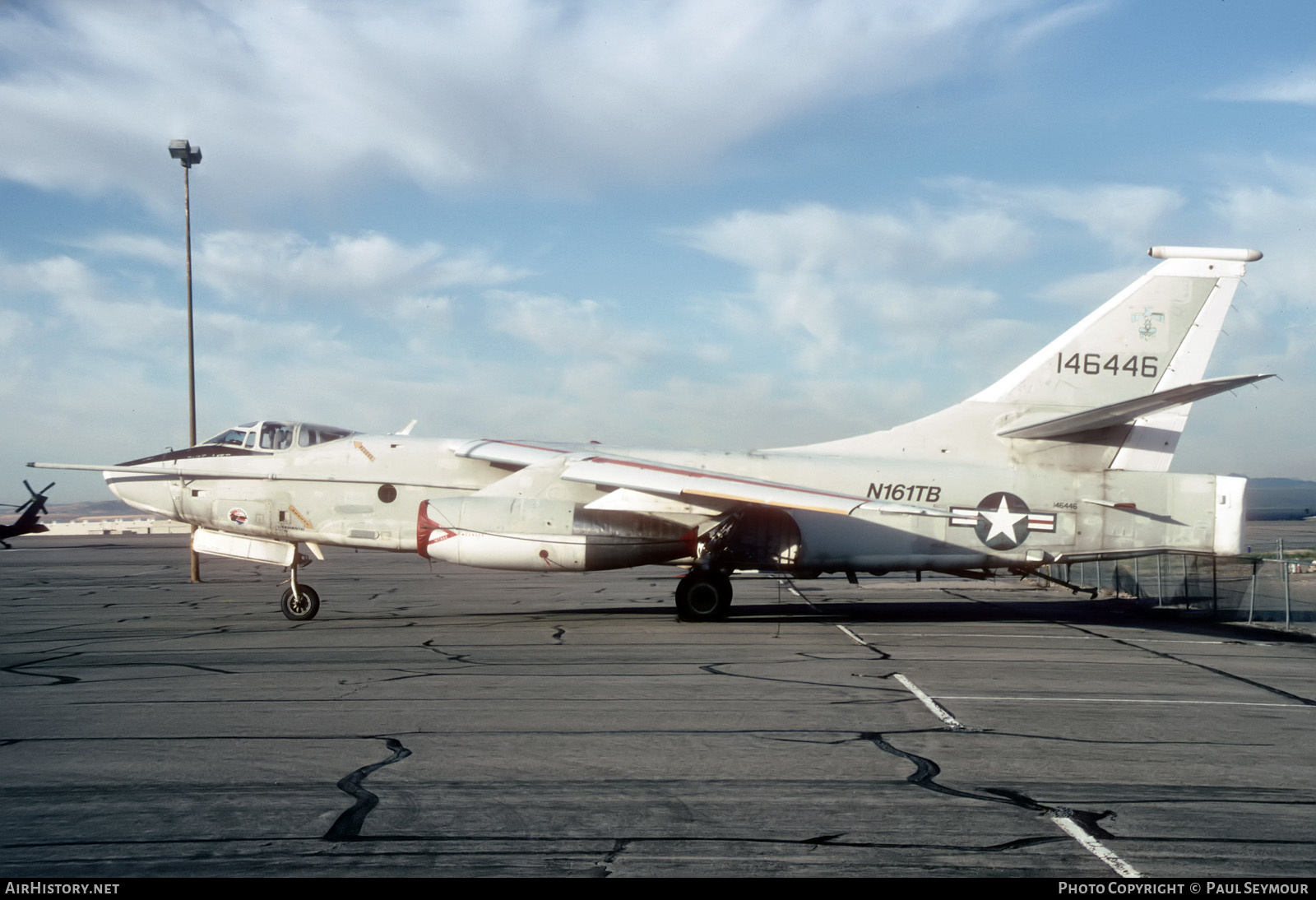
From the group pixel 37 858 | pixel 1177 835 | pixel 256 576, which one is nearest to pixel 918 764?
pixel 1177 835

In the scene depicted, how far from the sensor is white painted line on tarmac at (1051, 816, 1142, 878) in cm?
495

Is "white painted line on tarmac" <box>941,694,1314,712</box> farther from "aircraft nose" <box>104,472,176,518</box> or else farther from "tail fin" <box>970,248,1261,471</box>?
"aircraft nose" <box>104,472,176,518</box>

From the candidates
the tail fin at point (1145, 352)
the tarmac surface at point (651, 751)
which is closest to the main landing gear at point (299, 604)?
the tarmac surface at point (651, 751)

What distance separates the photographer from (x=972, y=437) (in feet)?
57.3

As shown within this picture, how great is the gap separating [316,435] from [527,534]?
473 cm

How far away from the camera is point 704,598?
1689 cm

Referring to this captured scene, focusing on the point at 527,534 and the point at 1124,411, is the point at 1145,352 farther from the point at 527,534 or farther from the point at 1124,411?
the point at 527,534

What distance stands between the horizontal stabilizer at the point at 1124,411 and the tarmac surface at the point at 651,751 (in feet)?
11.0

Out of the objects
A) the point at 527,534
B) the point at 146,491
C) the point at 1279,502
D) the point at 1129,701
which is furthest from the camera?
the point at 1279,502

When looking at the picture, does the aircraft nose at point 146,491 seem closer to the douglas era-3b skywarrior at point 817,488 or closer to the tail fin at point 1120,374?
the douglas era-3b skywarrior at point 817,488

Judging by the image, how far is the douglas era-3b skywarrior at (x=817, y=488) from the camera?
16359mm

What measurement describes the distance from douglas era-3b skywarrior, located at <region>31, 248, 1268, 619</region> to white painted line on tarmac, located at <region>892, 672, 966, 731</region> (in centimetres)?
555

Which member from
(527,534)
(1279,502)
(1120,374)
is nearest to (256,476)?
(527,534)

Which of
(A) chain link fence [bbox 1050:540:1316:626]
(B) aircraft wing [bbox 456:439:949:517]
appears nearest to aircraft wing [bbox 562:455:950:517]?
(B) aircraft wing [bbox 456:439:949:517]
